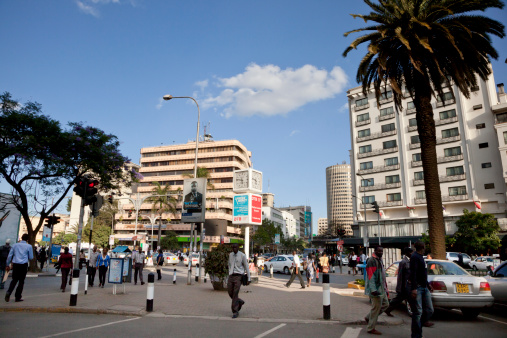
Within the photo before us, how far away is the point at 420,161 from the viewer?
4931 cm

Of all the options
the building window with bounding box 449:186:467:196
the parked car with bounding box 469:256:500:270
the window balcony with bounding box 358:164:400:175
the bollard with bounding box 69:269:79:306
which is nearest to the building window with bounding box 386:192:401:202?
the window balcony with bounding box 358:164:400:175

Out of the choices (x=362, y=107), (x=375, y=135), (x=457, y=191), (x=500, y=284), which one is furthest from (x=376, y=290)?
(x=362, y=107)

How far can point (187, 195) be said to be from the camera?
19.1 m

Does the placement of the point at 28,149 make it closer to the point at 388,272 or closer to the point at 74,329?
the point at 74,329

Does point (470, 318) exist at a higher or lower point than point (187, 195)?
lower

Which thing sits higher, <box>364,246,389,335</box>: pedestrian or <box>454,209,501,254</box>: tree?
<box>454,209,501,254</box>: tree

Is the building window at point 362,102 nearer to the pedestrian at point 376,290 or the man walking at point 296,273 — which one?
the man walking at point 296,273

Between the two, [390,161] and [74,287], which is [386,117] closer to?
[390,161]

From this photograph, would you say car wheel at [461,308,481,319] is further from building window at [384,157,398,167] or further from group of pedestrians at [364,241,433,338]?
building window at [384,157,398,167]

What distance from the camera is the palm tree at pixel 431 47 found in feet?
49.0

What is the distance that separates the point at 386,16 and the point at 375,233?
42.5 m

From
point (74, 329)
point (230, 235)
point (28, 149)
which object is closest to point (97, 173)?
point (28, 149)

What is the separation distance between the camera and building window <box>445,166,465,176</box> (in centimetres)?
4734

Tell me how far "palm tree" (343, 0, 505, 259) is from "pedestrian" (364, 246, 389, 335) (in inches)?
337
